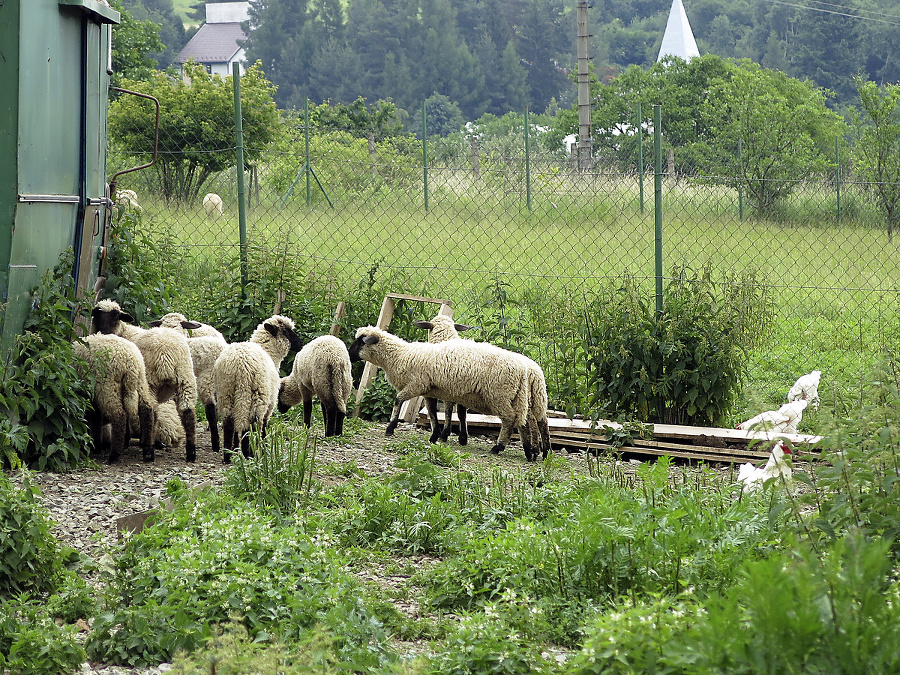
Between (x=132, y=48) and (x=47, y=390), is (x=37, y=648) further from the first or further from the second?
(x=132, y=48)

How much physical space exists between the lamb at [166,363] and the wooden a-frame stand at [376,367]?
2.16 meters

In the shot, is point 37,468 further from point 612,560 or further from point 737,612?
point 737,612

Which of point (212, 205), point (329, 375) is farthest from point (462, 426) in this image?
point (212, 205)

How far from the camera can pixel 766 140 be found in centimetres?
1830

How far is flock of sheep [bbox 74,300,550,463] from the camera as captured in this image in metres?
7.06

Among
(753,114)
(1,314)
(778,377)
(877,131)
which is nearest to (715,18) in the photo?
(753,114)

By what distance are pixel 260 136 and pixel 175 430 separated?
30.2ft

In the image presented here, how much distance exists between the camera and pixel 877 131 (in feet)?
50.1

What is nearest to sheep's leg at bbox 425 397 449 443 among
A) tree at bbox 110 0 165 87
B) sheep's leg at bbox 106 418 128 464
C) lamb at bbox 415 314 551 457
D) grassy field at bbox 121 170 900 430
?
lamb at bbox 415 314 551 457

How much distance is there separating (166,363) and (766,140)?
14.6 metres

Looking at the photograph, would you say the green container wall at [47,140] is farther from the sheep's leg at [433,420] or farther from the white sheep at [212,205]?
the white sheep at [212,205]

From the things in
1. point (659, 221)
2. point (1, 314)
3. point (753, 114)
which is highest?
point (753, 114)

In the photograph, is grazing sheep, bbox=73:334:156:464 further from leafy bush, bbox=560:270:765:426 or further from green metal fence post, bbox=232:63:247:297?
leafy bush, bbox=560:270:765:426

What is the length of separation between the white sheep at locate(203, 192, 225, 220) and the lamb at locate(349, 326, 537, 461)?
5352 millimetres
